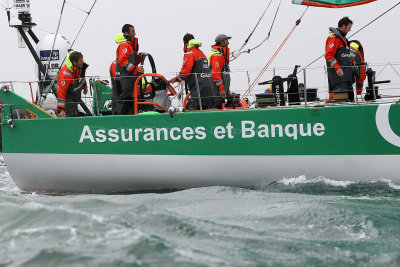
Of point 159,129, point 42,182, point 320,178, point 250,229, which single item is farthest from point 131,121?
point 250,229

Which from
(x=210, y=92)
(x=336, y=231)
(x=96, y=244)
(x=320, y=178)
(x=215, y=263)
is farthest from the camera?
(x=210, y=92)

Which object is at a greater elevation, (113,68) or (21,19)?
(21,19)

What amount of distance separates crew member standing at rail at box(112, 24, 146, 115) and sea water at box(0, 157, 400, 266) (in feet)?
5.91

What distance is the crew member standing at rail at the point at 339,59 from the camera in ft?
19.5

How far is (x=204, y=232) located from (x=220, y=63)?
3.40 m

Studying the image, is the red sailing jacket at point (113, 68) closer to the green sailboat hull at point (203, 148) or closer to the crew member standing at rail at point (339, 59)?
the green sailboat hull at point (203, 148)

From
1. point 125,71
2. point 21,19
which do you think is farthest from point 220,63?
point 21,19

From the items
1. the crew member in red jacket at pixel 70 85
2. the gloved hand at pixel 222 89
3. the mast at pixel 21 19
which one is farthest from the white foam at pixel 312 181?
the mast at pixel 21 19

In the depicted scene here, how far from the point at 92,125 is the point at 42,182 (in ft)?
2.78

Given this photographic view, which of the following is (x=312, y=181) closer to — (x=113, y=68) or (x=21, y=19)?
(x=113, y=68)

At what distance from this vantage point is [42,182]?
6.12m

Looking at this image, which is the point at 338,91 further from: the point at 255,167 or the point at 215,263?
the point at 215,263

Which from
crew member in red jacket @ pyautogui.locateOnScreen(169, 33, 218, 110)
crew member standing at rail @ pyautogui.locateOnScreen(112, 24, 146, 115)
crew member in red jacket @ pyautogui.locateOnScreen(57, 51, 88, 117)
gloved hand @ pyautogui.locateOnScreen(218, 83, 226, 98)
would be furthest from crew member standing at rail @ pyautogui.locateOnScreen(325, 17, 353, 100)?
crew member in red jacket @ pyautogui.locateOnScreen(57, 51, 88, 117)

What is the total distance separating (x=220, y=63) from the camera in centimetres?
653
